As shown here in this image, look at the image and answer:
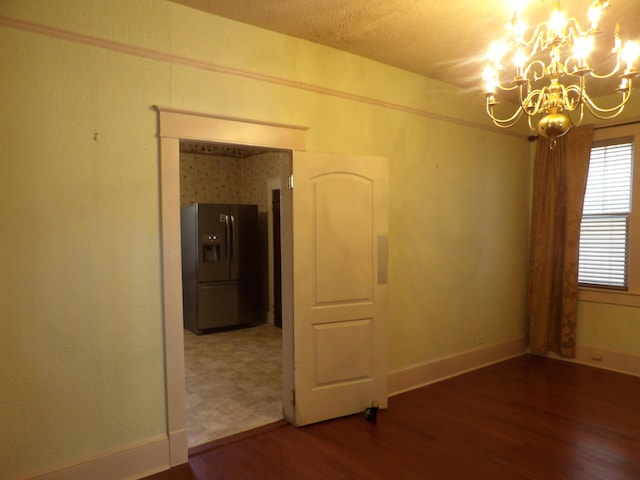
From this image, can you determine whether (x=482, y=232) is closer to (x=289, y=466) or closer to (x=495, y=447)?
(x=495, y=447)

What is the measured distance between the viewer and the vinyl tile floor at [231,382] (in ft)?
10.7

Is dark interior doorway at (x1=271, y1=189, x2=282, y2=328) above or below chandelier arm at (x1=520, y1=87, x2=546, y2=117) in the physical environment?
below

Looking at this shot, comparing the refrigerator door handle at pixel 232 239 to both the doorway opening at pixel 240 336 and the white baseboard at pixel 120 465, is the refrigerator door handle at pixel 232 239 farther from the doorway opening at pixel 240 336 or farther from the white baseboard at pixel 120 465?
the white baseboard at pixel 120 465

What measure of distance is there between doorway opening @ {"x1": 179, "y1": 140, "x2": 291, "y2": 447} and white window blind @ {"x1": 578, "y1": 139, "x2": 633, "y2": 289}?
3.36 m

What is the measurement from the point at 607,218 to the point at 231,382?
13.6 ft

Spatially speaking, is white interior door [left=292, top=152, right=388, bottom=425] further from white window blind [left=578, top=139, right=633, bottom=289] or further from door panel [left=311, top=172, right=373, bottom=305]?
white window blind [left=578, top=139, right=633, bottom=289]

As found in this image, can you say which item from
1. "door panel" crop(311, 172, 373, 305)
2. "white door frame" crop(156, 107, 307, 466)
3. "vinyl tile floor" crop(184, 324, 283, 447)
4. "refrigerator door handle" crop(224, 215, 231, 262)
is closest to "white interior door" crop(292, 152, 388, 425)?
"door panel" crop(311, 172, 373, 305)

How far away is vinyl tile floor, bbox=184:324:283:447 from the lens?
3275 millimetres

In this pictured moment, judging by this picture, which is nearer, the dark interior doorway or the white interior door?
the white interior door

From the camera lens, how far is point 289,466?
2672 mm

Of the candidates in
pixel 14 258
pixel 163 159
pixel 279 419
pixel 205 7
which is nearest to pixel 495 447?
pixel 279 419

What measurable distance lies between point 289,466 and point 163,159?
2.02 meters

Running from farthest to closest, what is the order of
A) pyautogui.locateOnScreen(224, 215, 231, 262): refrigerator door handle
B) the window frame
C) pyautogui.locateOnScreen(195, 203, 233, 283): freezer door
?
pyautogui.locateOnScreen(224, 215, 231, 262): refrigerator door handle
pyautogui.locateOnScreen(195, 203, 233, 283): freezer door
the window frame

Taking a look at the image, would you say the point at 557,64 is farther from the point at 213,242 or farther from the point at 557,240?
the point at 213,242
